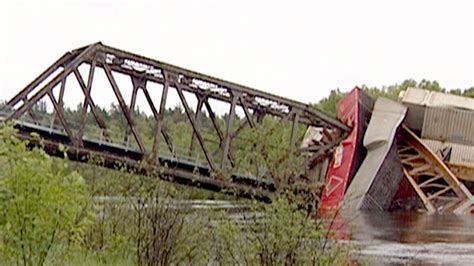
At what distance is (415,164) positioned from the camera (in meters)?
47.9

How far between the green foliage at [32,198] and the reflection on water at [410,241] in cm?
654

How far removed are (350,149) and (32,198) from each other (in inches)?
1516

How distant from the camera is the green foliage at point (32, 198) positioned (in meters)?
7.41

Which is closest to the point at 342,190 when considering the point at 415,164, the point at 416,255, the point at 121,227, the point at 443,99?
the point at 415,164

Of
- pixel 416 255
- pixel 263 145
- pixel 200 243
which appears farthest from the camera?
pixel 416 255

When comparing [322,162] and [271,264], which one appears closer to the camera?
[271,264]

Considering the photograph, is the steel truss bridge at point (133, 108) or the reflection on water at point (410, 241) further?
the steel truss bridge at point (133, 108)

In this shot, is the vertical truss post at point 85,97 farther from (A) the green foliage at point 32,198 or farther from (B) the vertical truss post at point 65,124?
(A) the green foliage at point 32,198

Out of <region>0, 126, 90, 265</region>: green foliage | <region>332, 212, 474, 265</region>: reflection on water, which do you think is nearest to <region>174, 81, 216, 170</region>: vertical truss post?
<region>332, 212, 474, 265</region>: reflection on water

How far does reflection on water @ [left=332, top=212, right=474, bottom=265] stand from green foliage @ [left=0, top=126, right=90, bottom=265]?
257 inches

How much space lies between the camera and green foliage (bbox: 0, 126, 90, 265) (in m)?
7.41

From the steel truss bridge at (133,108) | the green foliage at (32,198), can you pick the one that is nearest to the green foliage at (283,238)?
the green foliage at (32,198)

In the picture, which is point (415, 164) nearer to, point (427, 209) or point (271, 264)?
point (427, 209)

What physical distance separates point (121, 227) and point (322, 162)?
3580cm
